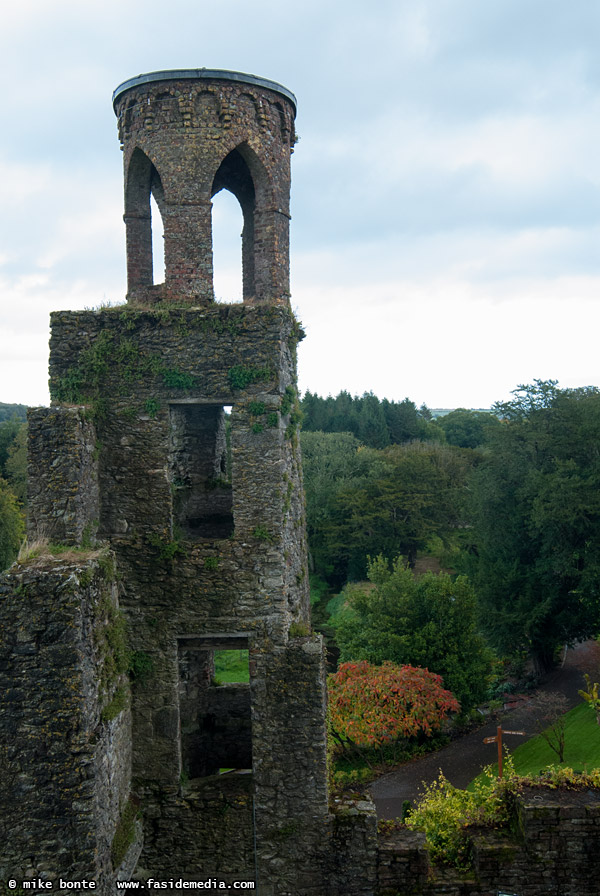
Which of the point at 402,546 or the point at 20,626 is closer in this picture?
the point at 20,626

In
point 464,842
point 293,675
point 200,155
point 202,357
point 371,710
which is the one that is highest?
point 200,155

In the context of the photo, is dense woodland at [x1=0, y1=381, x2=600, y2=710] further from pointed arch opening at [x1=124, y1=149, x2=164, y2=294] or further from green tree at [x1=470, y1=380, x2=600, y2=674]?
pointed arch opening at [x1=124, y1=149, x2=164, y2=294]

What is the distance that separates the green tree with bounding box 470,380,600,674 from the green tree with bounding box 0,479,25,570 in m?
22.3

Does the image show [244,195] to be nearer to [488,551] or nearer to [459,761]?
A: [459,761]

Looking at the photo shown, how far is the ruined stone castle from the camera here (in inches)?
341

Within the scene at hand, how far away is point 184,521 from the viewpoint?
432 inches

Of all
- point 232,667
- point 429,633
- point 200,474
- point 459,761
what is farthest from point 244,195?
point 232,667

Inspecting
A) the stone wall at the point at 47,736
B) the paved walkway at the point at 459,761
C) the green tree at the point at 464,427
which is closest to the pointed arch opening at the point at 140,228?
the stone wall at the point at 47,736

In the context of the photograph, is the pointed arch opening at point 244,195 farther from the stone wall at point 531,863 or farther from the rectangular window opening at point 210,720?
the stone wall at point 531,863

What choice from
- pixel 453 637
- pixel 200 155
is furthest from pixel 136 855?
pixel 453 637

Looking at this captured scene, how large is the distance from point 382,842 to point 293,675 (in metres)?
2.41

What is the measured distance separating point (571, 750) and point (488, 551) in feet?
31.7

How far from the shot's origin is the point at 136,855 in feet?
29.1

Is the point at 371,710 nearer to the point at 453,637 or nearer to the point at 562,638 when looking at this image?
the point at 453,637
